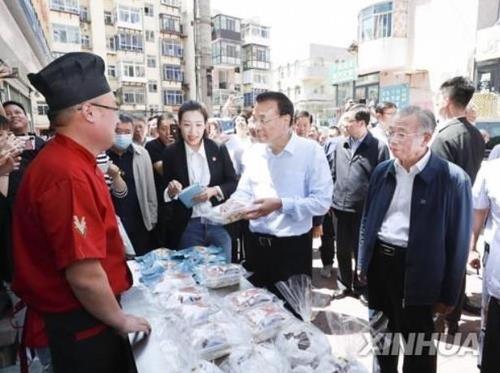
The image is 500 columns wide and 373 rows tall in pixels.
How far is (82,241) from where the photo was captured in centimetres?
114

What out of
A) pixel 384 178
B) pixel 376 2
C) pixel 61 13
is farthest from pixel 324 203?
pixel 61 13

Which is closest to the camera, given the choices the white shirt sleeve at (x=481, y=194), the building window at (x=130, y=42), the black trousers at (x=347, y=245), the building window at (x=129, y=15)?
the white shirt sleeve at (x=481, y=194)

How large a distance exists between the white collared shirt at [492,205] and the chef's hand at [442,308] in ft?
0.73

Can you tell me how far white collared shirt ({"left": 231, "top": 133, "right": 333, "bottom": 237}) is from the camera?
87.9 inches

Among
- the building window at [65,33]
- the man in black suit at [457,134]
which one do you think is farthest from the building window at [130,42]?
the man in black suit at [457,134]

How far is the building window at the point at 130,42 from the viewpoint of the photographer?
27177 mm

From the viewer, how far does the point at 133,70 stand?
2800cm

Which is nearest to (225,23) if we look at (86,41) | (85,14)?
(85,14)

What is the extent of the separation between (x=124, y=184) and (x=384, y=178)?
2.06 m

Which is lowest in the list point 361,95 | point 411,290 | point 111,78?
point 411,290

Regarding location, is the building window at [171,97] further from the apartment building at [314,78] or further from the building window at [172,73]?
the apartment building at [314,78]

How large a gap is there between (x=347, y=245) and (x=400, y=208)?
1909mm

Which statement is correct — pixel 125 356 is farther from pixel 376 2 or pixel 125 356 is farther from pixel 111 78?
pixel 111 78

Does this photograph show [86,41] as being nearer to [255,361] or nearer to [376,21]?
[376,21]
